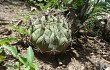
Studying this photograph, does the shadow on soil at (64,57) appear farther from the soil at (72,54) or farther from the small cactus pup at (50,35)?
the small cactus pup at (50,35)

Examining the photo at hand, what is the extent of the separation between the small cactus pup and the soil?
0.13 meters

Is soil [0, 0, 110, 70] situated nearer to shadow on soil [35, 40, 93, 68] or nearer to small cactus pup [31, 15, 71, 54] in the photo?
shadow on soil [35, 40, 93, 68]

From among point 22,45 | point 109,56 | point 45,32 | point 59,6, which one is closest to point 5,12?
point 59,6

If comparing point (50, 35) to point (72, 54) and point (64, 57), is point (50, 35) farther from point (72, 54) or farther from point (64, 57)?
point (72, 54)

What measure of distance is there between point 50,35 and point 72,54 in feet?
1.73

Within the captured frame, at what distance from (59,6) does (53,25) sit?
1071 millimetres

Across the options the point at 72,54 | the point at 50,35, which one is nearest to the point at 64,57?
the point at 72,54

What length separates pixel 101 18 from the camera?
430 cm

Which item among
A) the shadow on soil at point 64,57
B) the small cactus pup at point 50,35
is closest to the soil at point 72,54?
the shadow on soil at point 64,57

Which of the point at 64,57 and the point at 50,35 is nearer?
the point at 50,35

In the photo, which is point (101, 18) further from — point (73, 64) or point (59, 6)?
point (73, 64)

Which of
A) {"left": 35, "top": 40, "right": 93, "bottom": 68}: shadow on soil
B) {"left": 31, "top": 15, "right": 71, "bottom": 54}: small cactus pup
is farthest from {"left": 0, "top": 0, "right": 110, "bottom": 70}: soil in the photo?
{"left": 31, "top": 15, "right": 71, "bottom": 54}: small cactus pup

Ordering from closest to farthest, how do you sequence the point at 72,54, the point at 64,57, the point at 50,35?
the point at 50,35
the point at 64,57
the point at 72,54

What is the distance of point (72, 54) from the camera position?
3348 mm
